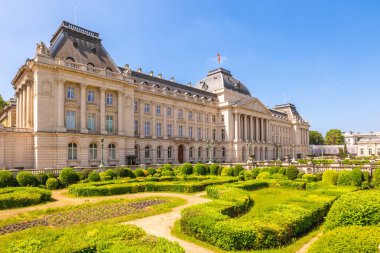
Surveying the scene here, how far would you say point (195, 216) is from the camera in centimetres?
1076

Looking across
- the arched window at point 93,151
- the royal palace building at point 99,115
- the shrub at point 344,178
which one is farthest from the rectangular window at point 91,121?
the shrub at point 344,178

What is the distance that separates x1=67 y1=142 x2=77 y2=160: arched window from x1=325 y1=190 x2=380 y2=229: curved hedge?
35.0 metres

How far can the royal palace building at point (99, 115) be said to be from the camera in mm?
34500

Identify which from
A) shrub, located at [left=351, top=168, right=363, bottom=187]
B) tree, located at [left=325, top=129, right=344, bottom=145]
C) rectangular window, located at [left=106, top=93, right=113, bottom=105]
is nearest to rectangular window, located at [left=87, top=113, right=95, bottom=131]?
rectangular window, located at [left=106, top=93, right=113, bottom=105]

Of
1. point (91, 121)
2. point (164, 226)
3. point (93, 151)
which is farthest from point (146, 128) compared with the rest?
point (164, 226)

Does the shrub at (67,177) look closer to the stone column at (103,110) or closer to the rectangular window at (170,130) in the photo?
the stone column at (103,110)

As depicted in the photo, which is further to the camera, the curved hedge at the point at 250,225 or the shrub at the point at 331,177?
the shrub at the point at 331,177

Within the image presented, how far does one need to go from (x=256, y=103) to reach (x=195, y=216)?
66072 mm

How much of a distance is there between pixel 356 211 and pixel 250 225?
338 cm

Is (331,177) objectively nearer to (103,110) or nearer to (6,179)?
(6,179)

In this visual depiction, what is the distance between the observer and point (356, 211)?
788 centimetres

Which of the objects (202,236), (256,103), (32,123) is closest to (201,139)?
(256,103)

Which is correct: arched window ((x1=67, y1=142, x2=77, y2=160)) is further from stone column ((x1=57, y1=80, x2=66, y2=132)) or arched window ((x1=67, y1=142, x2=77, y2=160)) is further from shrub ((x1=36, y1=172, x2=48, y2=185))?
shrub ((x1=36, y1=172, x2=48, y2=185))

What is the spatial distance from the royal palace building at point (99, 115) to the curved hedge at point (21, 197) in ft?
40.5
